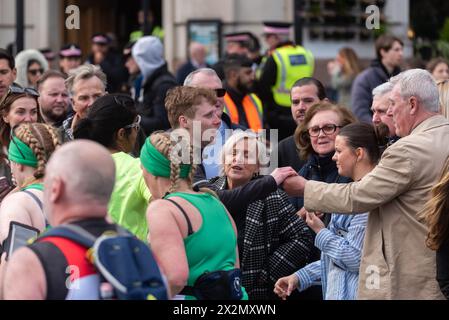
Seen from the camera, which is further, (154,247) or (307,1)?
(307,1)

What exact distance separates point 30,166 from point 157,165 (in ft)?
2.57

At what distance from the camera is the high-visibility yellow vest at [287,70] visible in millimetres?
12781

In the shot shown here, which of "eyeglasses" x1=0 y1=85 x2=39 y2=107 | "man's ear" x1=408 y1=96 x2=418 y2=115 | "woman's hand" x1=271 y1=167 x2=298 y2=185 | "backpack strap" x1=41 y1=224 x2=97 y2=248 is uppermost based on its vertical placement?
"man's ear" x1=408 y1=96 x2=418 y2=115

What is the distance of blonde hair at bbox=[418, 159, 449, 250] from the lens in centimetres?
618

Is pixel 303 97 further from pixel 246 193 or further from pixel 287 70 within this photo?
pixel 287 70

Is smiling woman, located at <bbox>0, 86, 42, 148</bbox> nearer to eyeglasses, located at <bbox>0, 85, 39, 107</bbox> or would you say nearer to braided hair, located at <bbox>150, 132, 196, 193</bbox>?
eyeglasses, located at <bbox>0, 85, 39, 107</bbox>

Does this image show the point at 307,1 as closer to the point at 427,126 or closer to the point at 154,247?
the point at 427,126

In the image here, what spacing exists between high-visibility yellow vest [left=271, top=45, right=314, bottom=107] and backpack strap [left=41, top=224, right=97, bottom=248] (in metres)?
8.37

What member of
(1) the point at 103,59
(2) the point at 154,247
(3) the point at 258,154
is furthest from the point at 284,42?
(2) the point at 154,247

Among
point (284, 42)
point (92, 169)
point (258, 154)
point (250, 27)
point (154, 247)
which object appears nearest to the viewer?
point (92, 169)

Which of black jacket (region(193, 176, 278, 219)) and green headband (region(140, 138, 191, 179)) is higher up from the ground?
green headband (region(140, 138, 191, 179))

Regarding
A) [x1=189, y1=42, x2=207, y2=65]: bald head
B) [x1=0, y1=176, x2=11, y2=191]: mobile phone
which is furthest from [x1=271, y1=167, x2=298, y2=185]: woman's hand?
[x1=189, y1=42, x2=207, y2=65]: bald head

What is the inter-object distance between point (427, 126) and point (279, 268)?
1.43 meters

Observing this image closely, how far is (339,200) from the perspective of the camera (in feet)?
21.7
